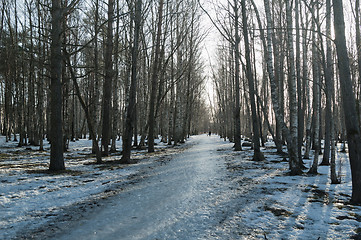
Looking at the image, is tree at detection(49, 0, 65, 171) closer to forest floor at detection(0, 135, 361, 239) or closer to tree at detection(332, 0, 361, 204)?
forest floor at detection(0, 135, 361, 239)

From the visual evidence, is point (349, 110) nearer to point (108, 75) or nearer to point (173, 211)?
point (173, 211)

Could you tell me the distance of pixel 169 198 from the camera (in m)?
4.79

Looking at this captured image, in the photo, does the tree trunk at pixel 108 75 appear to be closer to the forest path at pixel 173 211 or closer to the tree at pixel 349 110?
the forest path at pixel 173 211

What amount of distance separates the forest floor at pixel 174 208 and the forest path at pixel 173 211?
14 millimetres

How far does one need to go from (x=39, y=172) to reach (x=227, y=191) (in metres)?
→ 6.02

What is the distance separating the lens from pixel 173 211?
4.00 m

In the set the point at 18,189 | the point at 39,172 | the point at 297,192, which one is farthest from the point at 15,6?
the point at 297,192

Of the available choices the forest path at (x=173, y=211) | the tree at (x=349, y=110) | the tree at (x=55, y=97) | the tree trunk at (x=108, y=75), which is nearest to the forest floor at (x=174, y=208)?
the forest path at (x=173, y=211)

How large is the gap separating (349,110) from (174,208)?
3.97m

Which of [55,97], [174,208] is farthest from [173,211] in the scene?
[55,97]

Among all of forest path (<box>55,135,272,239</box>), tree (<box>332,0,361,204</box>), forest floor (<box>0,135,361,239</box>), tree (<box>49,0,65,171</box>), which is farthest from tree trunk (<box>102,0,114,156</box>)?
tree (<box>332,0,361,204</box>)

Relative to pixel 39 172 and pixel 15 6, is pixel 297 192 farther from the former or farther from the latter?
pixel 15 6

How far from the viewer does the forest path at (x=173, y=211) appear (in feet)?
10.4

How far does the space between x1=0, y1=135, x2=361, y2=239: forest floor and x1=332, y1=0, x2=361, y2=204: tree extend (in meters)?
0.54
